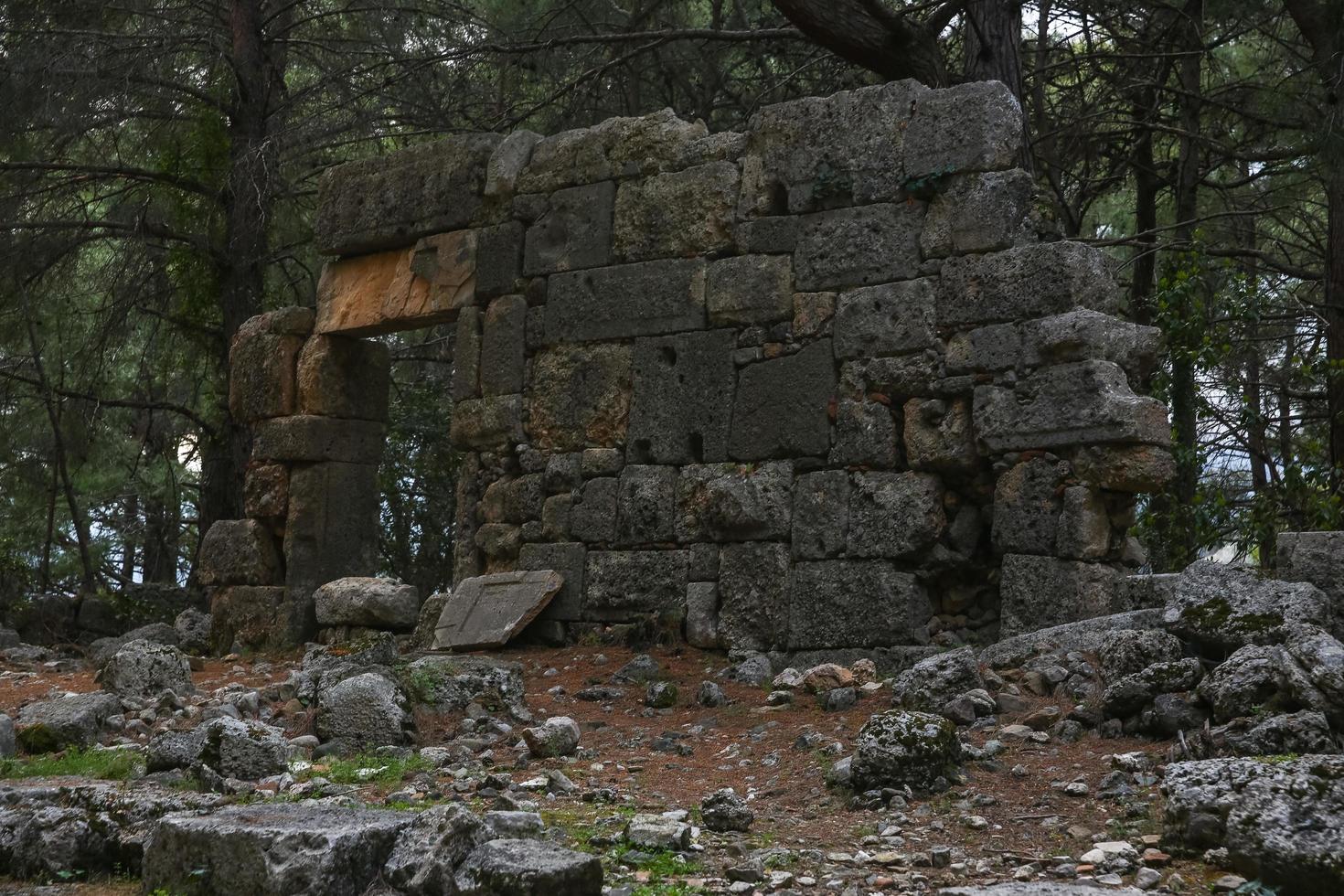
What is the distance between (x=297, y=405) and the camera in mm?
10602

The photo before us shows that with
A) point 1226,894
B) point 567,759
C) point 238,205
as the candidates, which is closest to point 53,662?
point 238,205

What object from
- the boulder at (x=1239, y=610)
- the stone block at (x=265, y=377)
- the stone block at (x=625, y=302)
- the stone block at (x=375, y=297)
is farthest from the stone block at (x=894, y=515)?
the stone block at (x=265, y=377)

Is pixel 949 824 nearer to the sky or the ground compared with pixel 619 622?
nearer to the ground

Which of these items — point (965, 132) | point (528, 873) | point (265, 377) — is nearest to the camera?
point (528, 873)

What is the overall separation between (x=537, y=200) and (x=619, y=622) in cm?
264

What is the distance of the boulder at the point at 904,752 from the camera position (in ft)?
16.5

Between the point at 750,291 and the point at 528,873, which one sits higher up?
the point at 750,291

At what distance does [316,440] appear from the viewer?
10.4 m

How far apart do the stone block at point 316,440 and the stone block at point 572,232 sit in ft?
6.73

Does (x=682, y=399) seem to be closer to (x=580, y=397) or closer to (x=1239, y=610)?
(x=580, y=397)

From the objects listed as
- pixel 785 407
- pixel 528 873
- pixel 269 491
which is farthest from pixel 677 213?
pixel 528 873

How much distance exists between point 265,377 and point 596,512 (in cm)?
313

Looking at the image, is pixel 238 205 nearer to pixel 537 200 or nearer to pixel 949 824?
pixel 537 200

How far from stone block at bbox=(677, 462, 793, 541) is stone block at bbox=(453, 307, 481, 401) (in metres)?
1.80
